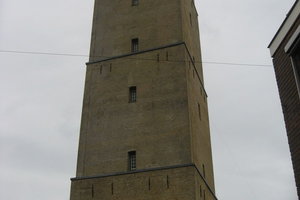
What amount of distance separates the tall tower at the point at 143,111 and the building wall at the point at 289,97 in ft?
30.6

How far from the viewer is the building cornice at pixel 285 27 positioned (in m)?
10.2

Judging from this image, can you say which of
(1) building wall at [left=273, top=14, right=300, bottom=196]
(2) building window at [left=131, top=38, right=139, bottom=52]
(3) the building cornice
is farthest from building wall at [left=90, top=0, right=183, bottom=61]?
(1) building wall at [left=273, top=14, right=300, bottom=196]

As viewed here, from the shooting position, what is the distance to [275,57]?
11.2 meters

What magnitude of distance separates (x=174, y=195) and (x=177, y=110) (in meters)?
4.38

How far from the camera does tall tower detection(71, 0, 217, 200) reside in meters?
20.1

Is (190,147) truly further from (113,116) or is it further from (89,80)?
(89,80)

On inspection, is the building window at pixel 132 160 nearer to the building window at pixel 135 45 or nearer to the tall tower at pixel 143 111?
the tall tower at pixel 143 111

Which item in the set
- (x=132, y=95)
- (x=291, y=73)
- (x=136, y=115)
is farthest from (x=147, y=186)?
(x=291, y=73)

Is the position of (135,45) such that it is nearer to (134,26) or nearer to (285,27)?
(134,26)

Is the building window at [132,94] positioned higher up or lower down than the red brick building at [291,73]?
higher up

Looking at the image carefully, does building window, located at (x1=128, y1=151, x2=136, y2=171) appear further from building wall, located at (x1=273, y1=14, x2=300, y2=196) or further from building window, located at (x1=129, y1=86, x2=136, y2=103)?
building wall, located at (x1=273, y1=14, x2=300, y2=196)

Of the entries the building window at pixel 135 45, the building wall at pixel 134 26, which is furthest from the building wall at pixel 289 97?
the building window at pixel 135 45

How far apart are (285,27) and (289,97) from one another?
1692 millimetres

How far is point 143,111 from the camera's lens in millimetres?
22234
